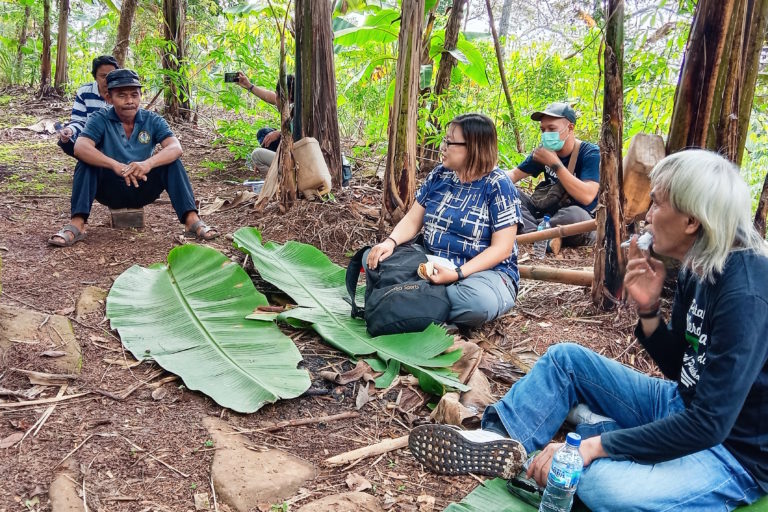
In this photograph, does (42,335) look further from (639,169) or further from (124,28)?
(124,28)

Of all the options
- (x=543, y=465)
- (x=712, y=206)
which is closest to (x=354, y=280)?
(x=543, y=465)

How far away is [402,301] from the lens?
3113mm

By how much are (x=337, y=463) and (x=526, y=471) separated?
2.23ft

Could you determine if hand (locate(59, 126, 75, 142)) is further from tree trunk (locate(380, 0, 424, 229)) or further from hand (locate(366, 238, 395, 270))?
hand (locate(366, 238, 395, 270))

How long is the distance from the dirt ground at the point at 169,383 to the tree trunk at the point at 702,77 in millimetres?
1042

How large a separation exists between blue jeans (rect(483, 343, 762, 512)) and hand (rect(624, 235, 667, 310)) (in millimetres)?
352

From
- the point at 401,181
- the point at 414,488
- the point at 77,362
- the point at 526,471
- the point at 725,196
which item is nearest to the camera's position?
the point at 725,196

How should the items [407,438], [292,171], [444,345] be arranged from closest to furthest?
[407,438] < [444,345] < [292,171]

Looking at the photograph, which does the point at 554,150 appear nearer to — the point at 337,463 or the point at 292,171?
the point at 292,171

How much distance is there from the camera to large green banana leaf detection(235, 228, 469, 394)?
2.83 m

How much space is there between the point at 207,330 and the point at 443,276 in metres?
1.24

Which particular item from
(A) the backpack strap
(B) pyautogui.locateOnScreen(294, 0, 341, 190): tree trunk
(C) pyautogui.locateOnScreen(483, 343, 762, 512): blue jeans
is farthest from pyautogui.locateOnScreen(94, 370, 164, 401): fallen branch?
(B) pyautogui.locateOnScreen(294, 0, 341, 190): tree trunk

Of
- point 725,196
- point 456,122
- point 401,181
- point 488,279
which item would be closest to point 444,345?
point 488,279

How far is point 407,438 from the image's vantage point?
7.88ft
